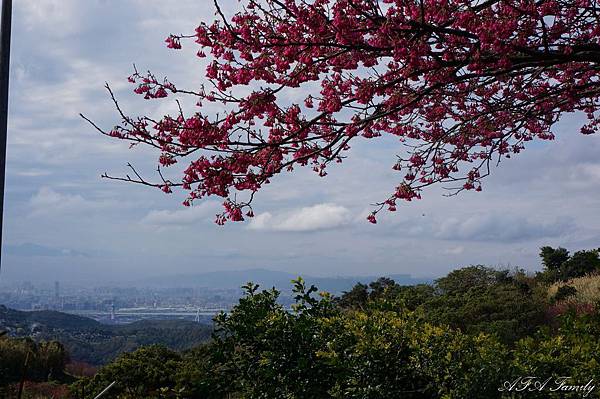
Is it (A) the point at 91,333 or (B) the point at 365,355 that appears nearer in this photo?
(B) the point at 365,355

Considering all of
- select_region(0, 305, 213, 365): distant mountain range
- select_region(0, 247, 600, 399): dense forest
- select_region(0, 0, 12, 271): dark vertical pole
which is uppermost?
select_region(0, 0, 12, 271): dark vertical pole

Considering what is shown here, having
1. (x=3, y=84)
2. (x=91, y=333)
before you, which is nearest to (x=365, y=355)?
(x=3, y=84)

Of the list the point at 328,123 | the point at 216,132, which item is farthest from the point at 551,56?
the point at 216,132

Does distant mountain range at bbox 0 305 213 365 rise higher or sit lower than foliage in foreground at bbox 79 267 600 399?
lower

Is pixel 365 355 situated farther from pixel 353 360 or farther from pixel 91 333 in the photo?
pixel 91 333

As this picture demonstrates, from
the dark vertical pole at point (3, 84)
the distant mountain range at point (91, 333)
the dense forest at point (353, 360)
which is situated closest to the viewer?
the dense forest at point (353, 360)

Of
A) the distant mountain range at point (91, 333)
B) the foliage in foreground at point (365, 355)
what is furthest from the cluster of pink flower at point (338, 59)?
the distant mountain range at point (91, 333)

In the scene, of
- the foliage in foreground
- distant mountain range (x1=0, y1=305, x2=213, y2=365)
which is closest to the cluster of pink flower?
the foliage in foreground

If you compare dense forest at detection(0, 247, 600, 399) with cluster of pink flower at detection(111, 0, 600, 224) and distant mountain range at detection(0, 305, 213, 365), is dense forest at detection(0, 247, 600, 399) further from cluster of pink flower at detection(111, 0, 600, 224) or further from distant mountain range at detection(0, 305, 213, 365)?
distant mountain range at detection(0, 305, 213, 365)

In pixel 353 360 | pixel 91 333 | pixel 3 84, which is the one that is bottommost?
pixel 91 333

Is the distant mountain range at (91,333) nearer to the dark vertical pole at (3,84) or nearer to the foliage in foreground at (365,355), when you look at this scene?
the foliage in foreground at (365,355)

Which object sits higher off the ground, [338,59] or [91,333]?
[338,59]

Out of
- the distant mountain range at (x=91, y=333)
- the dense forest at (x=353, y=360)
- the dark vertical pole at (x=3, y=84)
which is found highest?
the dark vertical pole at (x=3, y=84)

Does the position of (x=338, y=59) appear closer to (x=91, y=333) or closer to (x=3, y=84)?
(x=3, y=84)
